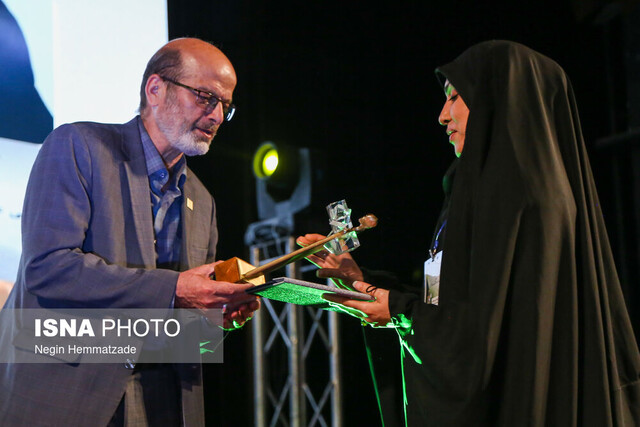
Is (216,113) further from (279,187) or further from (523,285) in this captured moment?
(279,187)

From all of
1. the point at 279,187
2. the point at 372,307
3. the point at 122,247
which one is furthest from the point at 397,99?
the point at 122,247

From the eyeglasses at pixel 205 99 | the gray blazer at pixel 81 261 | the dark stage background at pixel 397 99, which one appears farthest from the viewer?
the dark stage background at pixel 397 99

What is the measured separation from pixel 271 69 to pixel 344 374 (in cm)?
257

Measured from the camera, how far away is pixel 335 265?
2.84 m

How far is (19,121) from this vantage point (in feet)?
9.56

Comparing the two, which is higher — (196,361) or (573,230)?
(573,230)

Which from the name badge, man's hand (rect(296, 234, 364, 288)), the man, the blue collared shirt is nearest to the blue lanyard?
the name badge

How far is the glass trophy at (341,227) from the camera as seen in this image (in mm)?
2551

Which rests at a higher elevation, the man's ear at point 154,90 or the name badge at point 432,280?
the man's ear at point 154,90

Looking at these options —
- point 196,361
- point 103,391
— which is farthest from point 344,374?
point 103,391

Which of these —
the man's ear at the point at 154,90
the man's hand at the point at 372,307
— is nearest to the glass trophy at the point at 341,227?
the man's hand at the point at 372,307

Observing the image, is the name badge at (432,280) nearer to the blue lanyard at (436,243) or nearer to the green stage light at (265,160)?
the blue lanyard at (436,243)

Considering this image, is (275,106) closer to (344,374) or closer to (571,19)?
(344,374)

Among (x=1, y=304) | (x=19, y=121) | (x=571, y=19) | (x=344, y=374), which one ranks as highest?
(x=571, y=19)
